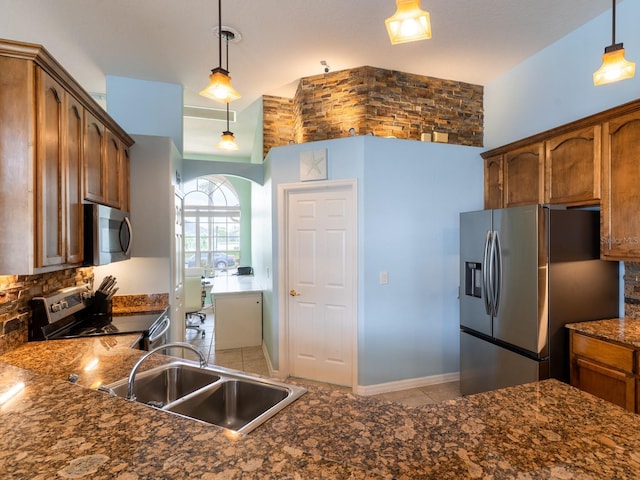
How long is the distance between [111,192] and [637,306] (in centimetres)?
413

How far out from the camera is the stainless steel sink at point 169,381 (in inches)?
59.3

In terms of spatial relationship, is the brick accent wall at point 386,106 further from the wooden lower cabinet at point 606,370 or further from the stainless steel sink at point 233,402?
the stainless steel sink at point 233,402

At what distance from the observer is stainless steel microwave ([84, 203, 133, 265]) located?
2.04m

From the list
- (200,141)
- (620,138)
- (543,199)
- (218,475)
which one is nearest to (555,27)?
(620,138)

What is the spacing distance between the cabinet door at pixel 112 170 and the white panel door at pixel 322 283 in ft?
5.03

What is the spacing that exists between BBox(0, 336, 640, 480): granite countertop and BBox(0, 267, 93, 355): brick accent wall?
723 mm

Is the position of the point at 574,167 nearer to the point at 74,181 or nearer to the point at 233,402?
the point at 233,402

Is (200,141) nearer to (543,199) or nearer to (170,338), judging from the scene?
(170,338)

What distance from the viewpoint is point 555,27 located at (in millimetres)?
2787

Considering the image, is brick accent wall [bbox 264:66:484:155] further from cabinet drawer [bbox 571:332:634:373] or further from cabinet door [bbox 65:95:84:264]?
cabinet drawer [bbox 571:332:634:373]

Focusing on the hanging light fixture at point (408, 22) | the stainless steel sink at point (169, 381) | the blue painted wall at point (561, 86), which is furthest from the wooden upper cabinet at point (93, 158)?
the blue painted wall at point (561, 86)

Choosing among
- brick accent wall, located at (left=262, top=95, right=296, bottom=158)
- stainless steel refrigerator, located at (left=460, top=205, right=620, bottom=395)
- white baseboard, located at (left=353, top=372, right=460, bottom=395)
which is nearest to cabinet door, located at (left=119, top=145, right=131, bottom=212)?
brick accent wall, located at (left=262, top=95, right=296, bottom=158)

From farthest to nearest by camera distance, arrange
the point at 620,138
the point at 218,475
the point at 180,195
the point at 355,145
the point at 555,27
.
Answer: the point at 180,195 < the point at 355,145 < the point at 555,27 < the point at 620,138 < the point at 218,475

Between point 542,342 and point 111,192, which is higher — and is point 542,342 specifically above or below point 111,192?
below
